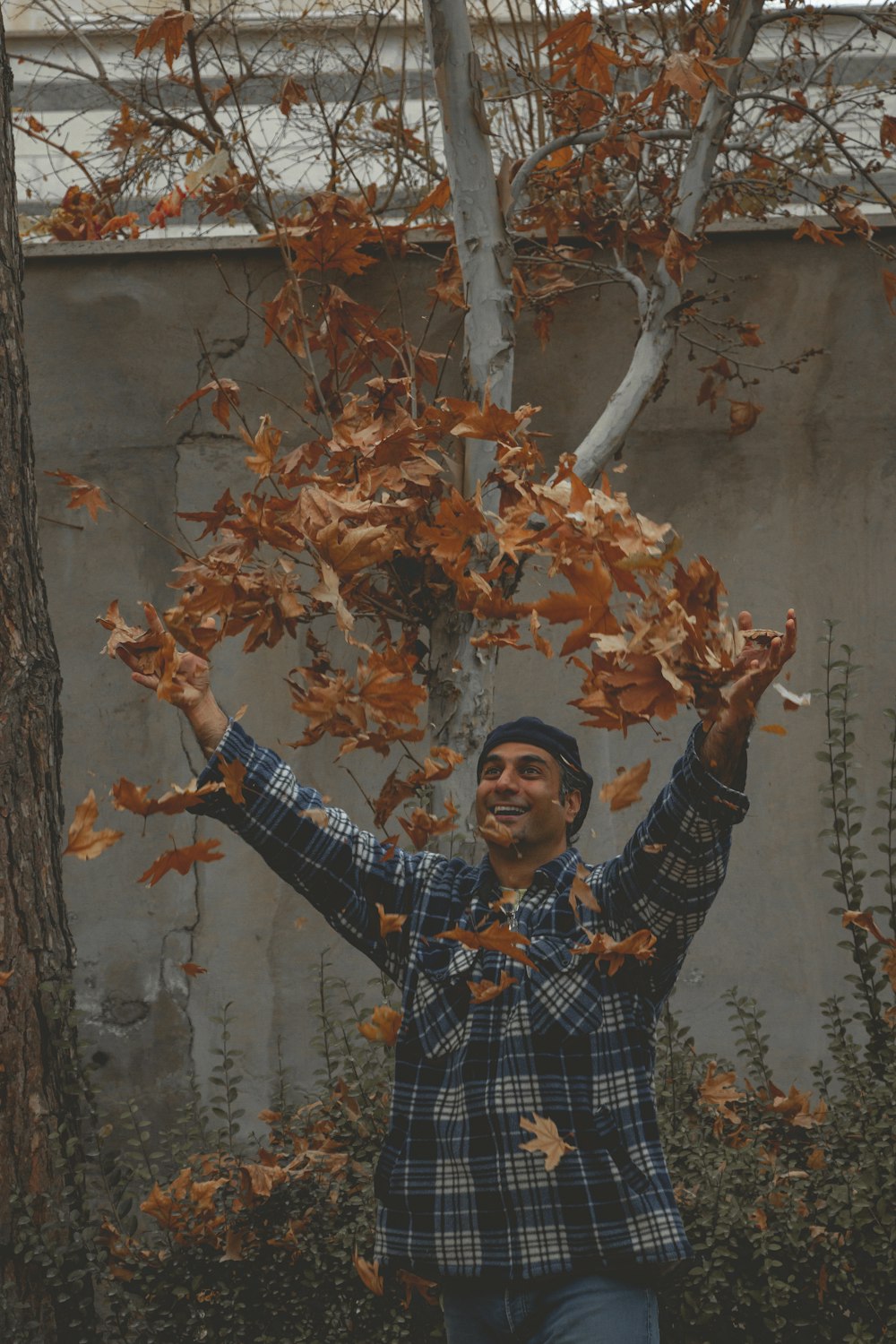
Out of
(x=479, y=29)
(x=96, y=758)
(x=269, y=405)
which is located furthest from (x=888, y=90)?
(x=96, y=758)

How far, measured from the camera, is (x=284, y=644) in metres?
4.94

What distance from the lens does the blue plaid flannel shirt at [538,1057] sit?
2176 mm

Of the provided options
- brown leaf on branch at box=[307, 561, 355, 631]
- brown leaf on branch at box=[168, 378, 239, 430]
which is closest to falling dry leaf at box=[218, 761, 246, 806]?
brown leaf on branch at box=[307, 561, 355, 631]

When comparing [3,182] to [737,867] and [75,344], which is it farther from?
[737,867]

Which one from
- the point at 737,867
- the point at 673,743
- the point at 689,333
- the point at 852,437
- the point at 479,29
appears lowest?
the point at 737,867

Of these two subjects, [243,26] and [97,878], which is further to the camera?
[243,26]

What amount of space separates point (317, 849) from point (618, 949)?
0.62 m

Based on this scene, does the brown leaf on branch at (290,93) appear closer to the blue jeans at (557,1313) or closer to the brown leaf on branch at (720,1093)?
the brown leaf on branch at (720,1093)

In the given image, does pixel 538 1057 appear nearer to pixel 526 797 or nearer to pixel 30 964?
pixel 526 797

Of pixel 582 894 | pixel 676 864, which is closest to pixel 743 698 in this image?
pixel 676 864

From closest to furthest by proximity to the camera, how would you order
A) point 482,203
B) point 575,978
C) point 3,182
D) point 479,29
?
point 575,978
point 3,182
point 482,203
point 479,29

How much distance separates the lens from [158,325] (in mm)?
5047

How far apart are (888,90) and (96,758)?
13.1ft

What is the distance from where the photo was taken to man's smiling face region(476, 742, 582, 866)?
8.35 ft
